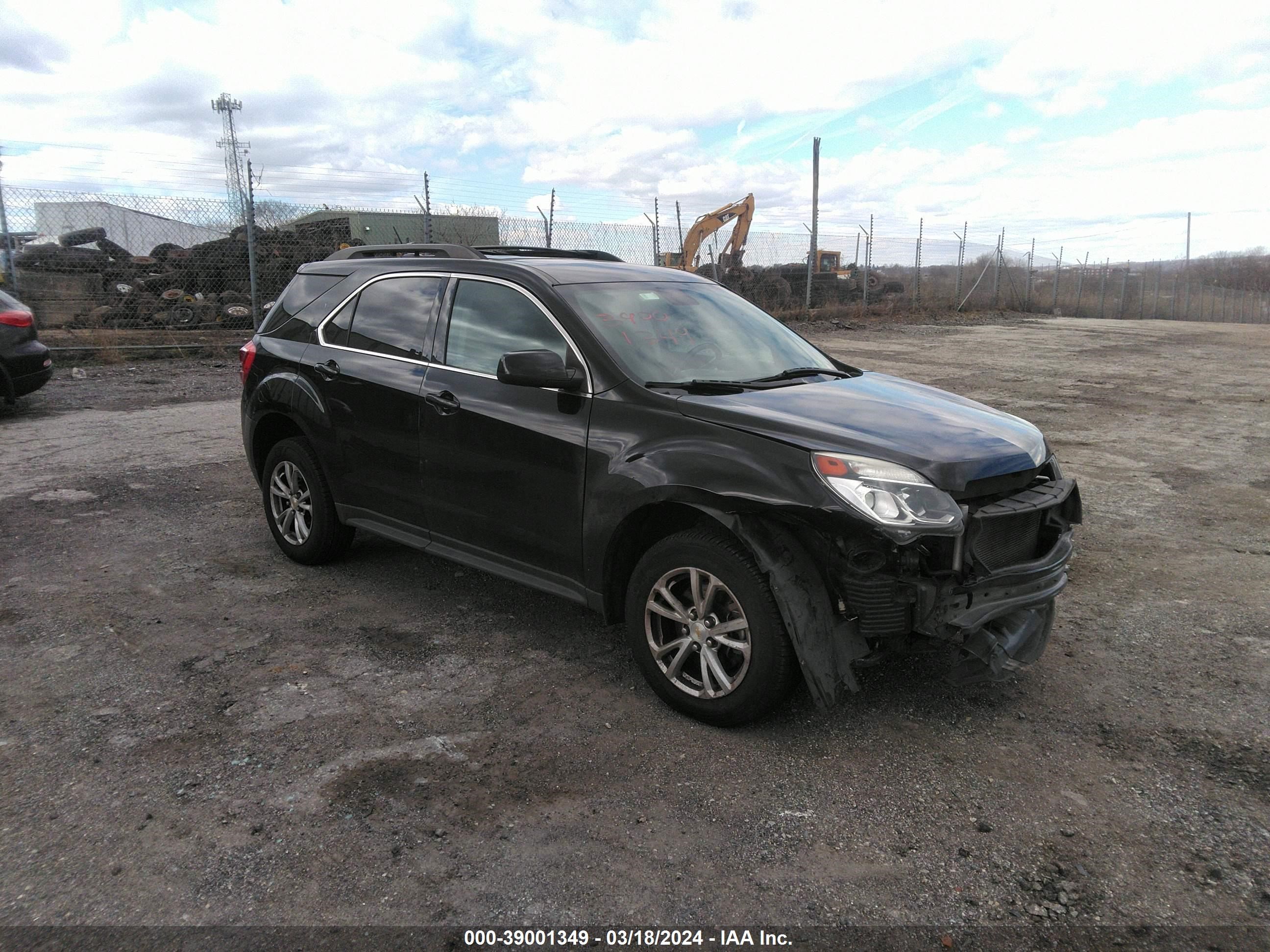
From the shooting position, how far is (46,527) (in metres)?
5.90

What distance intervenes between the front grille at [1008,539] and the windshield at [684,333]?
125 cm

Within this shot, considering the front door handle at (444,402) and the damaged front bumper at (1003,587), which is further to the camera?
the front door handle at (444,402)

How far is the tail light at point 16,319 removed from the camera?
380 inches

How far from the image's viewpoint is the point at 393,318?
4691 mm

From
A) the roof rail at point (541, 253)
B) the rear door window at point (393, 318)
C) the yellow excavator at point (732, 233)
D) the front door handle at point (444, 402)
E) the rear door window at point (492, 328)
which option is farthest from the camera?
the yellow excavator at point (732, 233)

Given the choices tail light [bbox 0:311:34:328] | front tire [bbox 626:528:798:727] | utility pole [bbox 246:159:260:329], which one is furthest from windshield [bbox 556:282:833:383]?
utility pole [bbox 246:159:260:329]

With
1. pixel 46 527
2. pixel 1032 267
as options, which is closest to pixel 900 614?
pixel 46 527

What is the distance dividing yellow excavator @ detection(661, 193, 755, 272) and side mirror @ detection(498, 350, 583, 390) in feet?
74.9

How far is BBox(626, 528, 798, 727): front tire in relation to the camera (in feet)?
10.5

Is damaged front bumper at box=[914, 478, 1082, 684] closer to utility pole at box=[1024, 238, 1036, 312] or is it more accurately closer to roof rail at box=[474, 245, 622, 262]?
roof rail at box=[474, 245, 622, 262]

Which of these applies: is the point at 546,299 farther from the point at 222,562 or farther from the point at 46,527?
the point at 46,527

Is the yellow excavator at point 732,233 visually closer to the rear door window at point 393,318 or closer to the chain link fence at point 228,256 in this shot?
the chain link fence at point 228,256

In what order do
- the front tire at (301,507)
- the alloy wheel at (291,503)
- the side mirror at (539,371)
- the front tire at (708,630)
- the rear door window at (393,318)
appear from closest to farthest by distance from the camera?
the front tire at (708,630) < the side mirror at (539,371) < the rear door window at (393,318) < the front tire at (301,507) < the alloy wheel at (291,503)

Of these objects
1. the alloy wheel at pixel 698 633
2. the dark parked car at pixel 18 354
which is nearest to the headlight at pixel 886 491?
the alloy wheel at pixel 698 633
